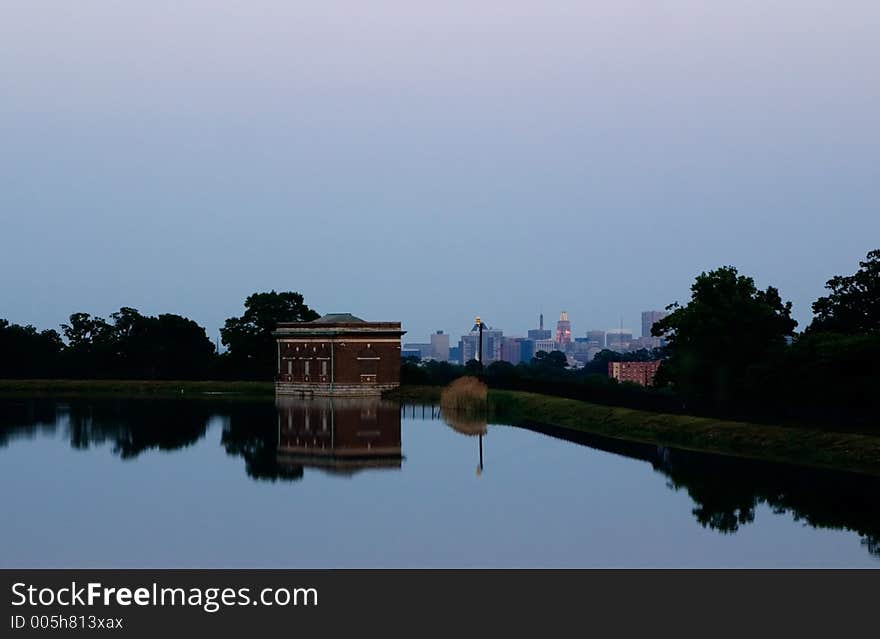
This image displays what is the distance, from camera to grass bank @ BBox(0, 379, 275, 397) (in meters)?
120

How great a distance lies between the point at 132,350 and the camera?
448 ft

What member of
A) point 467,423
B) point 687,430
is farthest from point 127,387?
point 687,430

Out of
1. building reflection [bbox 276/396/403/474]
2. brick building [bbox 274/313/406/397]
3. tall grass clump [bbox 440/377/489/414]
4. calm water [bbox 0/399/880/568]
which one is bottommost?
calm water [bbox 0/399/880/568]

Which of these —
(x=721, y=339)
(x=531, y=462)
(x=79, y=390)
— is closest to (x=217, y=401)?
(x=79, y=390)

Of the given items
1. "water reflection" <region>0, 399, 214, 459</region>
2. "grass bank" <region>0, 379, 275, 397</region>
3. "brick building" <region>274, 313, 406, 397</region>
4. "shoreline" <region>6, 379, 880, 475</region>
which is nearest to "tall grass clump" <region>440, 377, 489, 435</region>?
"shoreline" <region>6, 379, 880, 475</region>

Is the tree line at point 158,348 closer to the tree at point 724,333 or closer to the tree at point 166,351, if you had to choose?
the tree at point 166,351

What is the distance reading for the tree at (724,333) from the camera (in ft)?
235

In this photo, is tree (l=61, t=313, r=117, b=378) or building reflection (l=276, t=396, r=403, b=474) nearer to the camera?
building reflection (l=276, t=396, r=403, b=474)

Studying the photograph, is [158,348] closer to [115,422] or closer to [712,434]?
[115,422]

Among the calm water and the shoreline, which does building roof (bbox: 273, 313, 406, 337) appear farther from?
the calm water

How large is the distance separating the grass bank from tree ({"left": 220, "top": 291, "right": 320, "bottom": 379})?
7122 mm

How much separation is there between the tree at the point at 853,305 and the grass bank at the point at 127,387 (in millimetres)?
61685
